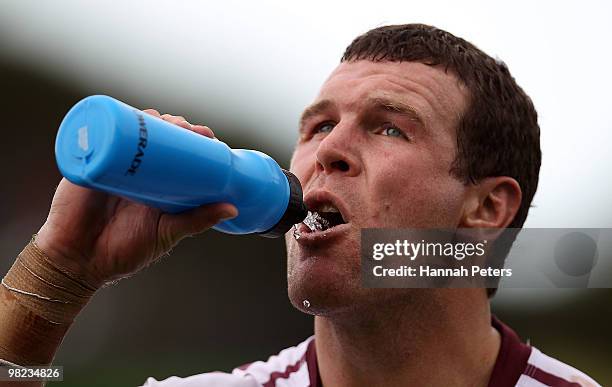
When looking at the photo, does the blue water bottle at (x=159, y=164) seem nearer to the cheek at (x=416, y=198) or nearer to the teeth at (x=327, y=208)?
the teeth at (x=327, y=208)

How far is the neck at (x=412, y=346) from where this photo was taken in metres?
3.03

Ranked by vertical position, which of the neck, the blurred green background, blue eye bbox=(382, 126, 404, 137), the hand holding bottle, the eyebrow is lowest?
the blurred green background

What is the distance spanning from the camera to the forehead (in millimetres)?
3076

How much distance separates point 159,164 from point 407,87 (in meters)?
1.54

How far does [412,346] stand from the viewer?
3.07 metres

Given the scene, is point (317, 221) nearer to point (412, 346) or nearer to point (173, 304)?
point (412, 346)

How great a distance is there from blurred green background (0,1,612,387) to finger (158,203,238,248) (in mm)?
11036

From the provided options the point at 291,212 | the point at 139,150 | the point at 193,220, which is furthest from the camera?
the point at 291,212

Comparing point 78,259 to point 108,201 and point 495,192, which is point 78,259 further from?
point 495,192

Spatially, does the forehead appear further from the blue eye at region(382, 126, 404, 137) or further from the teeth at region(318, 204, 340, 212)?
the teeth at region(318, 204, 340, 212)

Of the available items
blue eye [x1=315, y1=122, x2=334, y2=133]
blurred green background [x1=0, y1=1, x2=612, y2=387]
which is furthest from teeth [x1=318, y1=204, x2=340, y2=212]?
blurred green background [x1=0, y1=1, x2=612, y2=387]

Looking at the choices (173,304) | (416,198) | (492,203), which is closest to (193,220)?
(416,198)

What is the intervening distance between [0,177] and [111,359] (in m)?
3.98

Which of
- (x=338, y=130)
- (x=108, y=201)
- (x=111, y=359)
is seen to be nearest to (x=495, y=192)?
(x=338, y=130)
